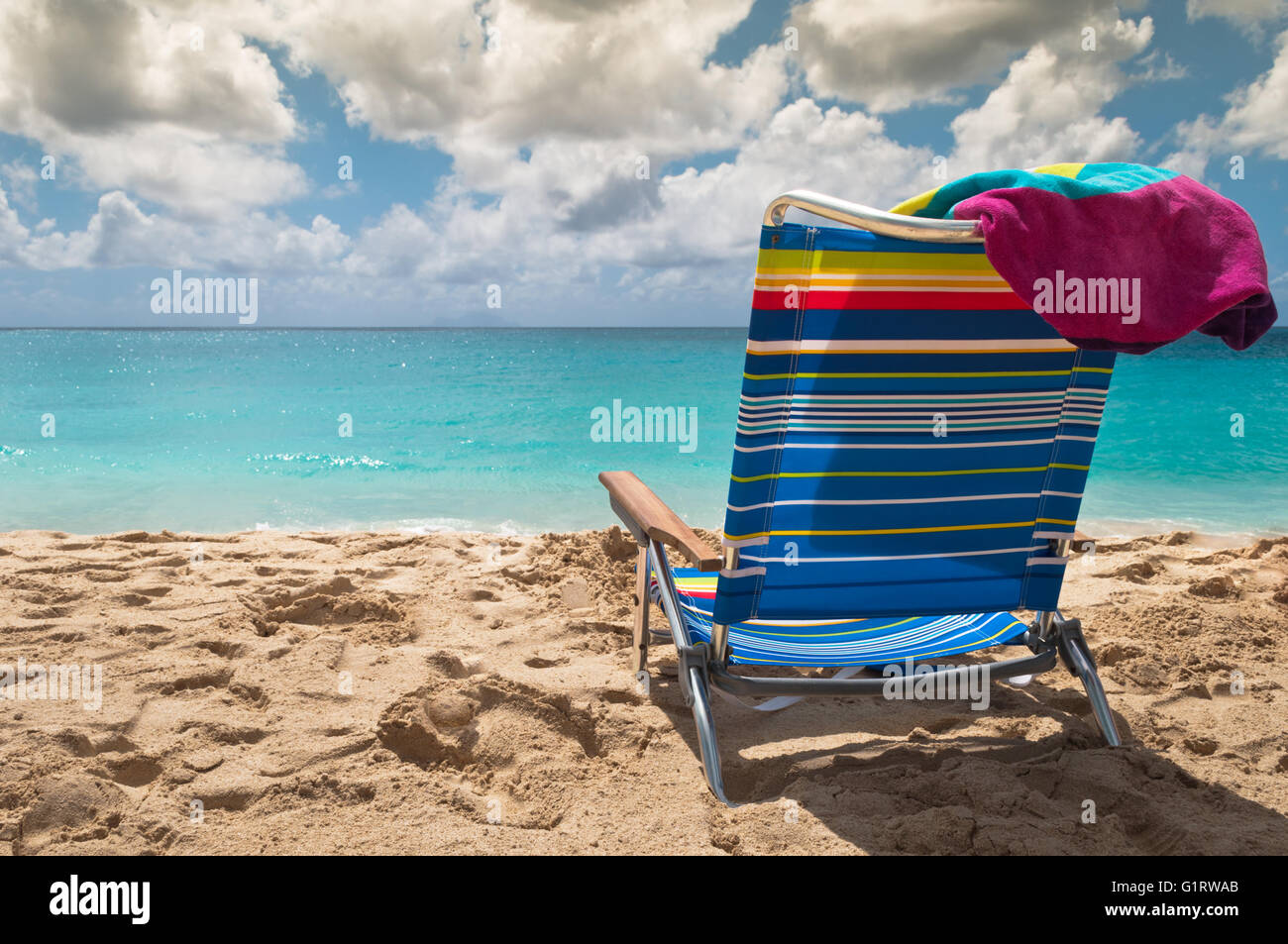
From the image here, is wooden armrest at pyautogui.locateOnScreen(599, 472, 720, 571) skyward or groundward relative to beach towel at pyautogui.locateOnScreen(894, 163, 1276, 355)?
groundward

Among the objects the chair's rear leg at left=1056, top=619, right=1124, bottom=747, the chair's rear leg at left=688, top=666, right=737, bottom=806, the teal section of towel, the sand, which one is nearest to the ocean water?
the sand

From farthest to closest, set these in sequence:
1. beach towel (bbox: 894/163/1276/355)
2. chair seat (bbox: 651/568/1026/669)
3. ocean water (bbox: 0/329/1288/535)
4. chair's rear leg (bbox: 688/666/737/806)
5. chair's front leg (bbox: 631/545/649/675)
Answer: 1. ocean water (bbox: 0/329/1288/535)
2. chair's front leg (bbox: 631/545/649/675)
3. chair seat (bbox: 651/568/1026/669)
4. chair's rear leg (bbox: 688/666/737/806)
5. beach towel (bbox: 894/163/1276/355)

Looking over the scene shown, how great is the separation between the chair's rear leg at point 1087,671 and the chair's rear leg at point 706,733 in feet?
3.48

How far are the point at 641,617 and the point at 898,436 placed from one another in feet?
3.48

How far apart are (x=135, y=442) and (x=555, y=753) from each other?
10128 millimetres

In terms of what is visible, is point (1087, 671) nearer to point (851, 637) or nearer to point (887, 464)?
point (851, 637)

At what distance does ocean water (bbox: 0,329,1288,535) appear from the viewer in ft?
21.3

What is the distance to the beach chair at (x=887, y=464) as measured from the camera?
1.85 meters

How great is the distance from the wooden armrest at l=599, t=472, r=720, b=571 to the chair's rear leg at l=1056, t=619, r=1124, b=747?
1.09m

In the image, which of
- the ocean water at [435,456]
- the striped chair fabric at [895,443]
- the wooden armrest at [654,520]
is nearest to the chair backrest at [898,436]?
the striped chair fabric at [895,443]

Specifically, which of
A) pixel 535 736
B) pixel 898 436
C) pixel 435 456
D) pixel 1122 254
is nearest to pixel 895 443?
pixel 898 436

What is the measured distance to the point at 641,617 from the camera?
2.65m

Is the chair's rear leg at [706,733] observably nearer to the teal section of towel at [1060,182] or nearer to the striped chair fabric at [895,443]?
the striped chair fabric at [895,443]

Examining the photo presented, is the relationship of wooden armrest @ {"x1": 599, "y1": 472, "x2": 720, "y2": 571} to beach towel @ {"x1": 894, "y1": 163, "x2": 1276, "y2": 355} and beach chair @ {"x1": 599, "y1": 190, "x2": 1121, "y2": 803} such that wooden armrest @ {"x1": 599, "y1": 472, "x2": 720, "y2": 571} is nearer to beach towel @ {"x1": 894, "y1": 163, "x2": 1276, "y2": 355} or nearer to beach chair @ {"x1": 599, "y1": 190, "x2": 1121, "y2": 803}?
beach chair @ {"x1": 599, "y1": 190, "x2": 1121, "y2": 803}
